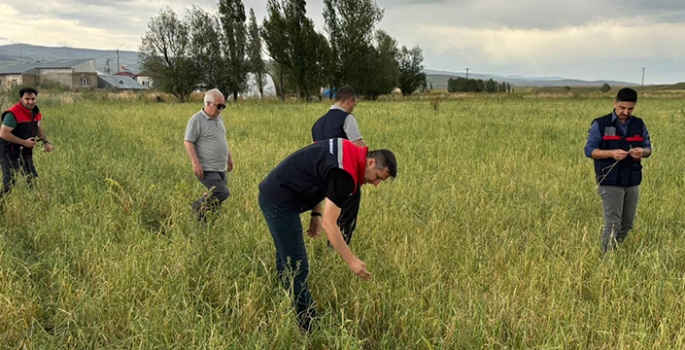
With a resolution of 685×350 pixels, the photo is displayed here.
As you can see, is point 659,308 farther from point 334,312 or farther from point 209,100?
point 209,100

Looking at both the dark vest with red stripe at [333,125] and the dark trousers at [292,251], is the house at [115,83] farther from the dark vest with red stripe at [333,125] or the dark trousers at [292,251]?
the dark trousers at [292,251]

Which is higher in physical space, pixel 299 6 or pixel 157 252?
pixel 299 6

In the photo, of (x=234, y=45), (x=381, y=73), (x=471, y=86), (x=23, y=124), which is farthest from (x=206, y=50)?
(x=471, y=86)

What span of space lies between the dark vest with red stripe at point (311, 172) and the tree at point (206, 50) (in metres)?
44.3

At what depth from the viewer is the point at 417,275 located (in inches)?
159

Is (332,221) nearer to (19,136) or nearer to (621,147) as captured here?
(621,147)

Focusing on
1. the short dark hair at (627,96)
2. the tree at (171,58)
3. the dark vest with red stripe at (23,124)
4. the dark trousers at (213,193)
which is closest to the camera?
the short dark hair at (627,96)

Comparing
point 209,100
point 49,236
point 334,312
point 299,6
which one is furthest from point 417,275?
point 299,6

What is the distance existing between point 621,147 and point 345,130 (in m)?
2.68

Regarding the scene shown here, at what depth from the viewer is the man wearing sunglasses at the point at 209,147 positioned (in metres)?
5.45

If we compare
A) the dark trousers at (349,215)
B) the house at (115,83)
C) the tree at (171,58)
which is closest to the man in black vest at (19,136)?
the dark trousers at (349,215)

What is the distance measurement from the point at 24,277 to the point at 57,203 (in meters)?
2.22

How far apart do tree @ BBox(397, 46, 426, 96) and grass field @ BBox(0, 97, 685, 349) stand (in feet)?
212

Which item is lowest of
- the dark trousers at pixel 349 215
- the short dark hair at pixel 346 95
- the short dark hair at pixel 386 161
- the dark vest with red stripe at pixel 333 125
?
the dark trousers at pixel 349 215
